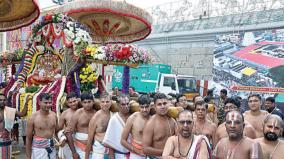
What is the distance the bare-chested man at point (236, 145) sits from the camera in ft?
9.82

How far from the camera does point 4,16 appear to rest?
284 inches

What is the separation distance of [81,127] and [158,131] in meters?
1.72

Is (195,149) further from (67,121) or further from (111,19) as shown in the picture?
(111,19)

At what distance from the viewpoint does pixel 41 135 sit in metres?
5.21

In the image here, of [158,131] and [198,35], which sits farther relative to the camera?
[198,35]

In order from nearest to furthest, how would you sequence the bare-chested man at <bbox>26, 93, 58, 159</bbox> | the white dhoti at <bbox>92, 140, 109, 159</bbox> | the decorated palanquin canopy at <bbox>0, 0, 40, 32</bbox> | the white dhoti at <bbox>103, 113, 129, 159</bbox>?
the white dhoti at <bbox>103, 113, 129, 159</bbox> → the white dhoti at <bbox>92, 140, 109, 159</bbox> → the bare-chested man at <bbox>26, 93, 58, 159</bbox> → the decorated palanquin canopy at <bbox>0, 0, 40, 32</bbox>

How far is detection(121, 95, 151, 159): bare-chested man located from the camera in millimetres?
4328

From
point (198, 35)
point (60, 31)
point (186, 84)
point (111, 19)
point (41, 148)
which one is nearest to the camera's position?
point (41, 148)

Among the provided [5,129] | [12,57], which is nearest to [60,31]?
[12,57]

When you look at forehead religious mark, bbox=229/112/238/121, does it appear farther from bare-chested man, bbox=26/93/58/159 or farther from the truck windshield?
the truck windshield

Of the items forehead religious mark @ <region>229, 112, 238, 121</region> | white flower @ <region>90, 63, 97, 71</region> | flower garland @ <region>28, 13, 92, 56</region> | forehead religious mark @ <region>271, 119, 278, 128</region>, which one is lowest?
forehead religious mark @ <region>271, 119, 278, 128</region>

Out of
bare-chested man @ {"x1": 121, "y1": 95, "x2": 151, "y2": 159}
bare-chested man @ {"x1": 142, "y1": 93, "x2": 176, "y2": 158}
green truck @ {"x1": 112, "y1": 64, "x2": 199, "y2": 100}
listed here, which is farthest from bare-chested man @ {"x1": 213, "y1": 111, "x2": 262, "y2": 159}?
green truck @ {"x1": 112, "y1": 64, "x2": 199, "y2": 100}

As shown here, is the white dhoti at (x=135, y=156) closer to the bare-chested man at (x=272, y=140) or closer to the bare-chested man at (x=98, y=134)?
the bare-chested man at (x=98, y=134)

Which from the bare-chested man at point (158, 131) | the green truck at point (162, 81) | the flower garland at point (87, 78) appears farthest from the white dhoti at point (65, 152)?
the green truck at point (162, 81)
